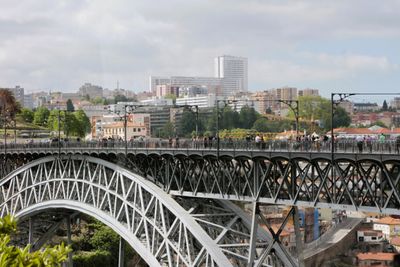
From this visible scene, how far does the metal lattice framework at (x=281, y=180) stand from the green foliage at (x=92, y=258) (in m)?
24.4

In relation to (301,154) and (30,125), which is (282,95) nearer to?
(30,125)

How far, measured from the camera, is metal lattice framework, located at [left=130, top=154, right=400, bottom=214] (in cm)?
2647

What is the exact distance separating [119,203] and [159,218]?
454 cm

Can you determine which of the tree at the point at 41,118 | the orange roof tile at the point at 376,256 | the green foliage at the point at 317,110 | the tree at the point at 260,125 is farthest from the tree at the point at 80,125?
the orange roof tile at the point at 376,256

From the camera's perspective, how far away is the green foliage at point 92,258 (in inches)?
2418

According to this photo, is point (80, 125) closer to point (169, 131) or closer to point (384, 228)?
point (169, 131)

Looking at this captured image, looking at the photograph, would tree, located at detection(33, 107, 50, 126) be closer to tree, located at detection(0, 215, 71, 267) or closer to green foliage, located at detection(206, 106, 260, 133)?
green foliage, located at detection(206, 106, 260, 133)

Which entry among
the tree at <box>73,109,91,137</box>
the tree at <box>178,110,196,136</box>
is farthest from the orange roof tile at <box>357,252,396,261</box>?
the tree at <box>73,109,91,137</box>

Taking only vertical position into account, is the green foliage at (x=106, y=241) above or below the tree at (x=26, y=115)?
below

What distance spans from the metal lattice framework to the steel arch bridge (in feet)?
4.00

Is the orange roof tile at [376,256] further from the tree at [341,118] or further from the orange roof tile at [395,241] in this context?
the tree at [341,118]

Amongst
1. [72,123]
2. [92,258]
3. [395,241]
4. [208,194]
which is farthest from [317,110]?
[208,194]

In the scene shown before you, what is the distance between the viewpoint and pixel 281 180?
3278 centimetres

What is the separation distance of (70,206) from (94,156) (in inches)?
134
